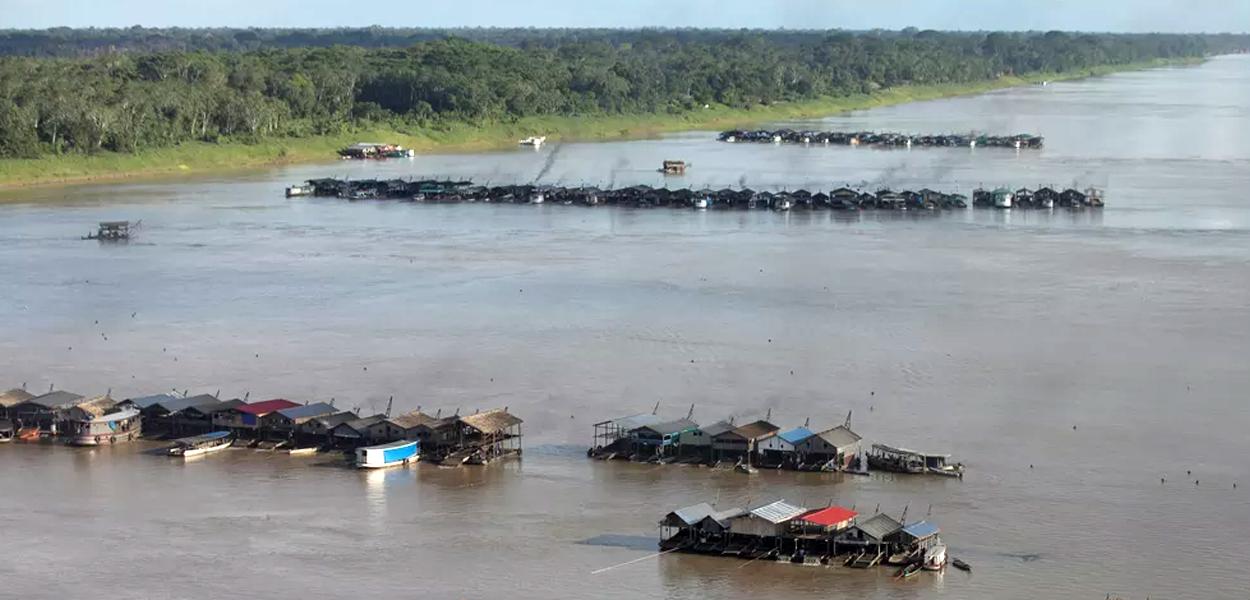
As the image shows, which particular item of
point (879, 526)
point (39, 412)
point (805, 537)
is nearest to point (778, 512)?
point (805, 537)

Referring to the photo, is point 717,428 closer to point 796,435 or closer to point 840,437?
point 796,435

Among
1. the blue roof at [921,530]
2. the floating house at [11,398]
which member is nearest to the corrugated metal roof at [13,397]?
the floating house at [11,398]

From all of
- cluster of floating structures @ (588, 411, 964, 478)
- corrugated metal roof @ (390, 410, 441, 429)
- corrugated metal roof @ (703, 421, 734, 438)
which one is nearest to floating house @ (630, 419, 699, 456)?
cluster of floating structures @ (588, 411, 964, 478)

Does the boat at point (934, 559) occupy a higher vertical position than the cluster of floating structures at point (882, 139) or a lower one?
lower

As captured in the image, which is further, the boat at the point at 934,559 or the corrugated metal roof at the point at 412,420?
the corrugated metal roof at the point at 412,420

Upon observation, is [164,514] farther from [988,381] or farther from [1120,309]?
[1120,309]

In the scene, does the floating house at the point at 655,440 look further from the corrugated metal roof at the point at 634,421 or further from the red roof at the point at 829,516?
the red roof at the point at 829,516

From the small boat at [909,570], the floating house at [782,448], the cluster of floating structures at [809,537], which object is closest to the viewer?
the small boat at [909,570]
